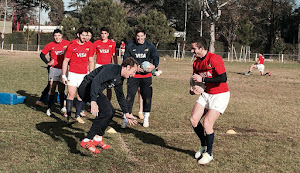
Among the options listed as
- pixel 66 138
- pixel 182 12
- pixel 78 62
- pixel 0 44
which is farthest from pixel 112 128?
pixel 182 12

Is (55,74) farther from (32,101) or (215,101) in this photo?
(215,101)

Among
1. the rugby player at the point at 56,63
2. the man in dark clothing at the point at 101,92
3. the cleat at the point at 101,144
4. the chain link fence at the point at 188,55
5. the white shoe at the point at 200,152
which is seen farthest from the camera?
the chain link fence at the point at 188,55

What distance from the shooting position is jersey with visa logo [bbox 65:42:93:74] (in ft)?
28.8

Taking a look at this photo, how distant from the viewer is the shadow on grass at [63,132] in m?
6.95

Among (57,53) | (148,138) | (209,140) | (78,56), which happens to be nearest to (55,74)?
(57,53)

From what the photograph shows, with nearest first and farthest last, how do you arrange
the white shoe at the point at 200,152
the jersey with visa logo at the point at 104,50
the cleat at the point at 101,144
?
the white shoe at the point at 200,152 → the cleat at the point at 101,144 → the jersey with visa logo at the point at 104,50

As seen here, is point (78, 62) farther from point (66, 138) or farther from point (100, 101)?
point (100, 101)

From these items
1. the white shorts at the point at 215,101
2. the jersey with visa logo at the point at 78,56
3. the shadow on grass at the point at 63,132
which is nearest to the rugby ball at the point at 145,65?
the jersey with visa logo at the point at 78,56

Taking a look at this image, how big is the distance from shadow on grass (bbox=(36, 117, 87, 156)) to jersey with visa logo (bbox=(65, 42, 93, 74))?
1.35 meters

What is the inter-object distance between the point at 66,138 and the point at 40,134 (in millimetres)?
643

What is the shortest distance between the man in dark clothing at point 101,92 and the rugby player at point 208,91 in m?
1.11

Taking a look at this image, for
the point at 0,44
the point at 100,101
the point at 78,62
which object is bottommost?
the point at 100,101

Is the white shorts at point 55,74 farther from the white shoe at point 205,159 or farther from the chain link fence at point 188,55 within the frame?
the chain link fence at point 188,55

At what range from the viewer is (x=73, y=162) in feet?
19.1
